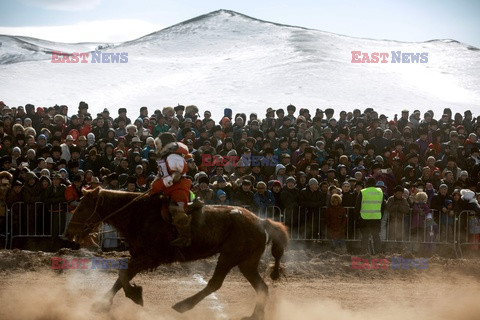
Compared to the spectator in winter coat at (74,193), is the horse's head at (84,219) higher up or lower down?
higher up

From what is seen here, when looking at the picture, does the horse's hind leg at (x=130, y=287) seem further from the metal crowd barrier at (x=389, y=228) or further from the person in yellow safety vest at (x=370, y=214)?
the person in yellow safety vest at (x=370, y=214)

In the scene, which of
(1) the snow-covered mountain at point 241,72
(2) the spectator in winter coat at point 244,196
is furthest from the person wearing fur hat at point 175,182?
(1) the snow-covered mountain at point 241,72

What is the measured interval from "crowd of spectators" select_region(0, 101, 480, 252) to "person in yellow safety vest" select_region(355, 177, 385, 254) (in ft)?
1.78

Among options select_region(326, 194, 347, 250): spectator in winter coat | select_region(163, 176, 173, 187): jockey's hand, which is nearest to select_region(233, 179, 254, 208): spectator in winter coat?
select_region(326, 194, 347, 250): spectator in winter coat

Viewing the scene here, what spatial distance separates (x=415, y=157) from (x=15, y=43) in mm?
24329

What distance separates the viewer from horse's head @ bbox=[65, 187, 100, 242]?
10.8 m

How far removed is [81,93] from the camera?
3120 cm

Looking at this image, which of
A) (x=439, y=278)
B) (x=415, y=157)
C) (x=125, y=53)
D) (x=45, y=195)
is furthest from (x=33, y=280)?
(x=125, y=53)

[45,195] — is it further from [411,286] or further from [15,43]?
[15,43]

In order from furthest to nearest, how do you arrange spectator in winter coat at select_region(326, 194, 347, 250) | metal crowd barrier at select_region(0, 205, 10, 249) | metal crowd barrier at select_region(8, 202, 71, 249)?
spectator in winter coat at select_region(326, 194, 347, 250), metal crowd barrier at select_region(8, 202, 71, 249), metal crowd barrier at select_region(0, 205, 10, 249)

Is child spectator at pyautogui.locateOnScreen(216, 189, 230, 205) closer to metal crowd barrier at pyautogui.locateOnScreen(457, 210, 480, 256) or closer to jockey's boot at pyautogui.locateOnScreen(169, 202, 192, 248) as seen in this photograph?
metal crowd barrier at pyautogui.locateOnScreen(457, 210, 480, 256)

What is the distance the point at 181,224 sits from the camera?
10672 millimetres

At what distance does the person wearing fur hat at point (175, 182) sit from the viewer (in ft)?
34.9

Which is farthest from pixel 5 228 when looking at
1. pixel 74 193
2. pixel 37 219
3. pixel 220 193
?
pixel 220 193
